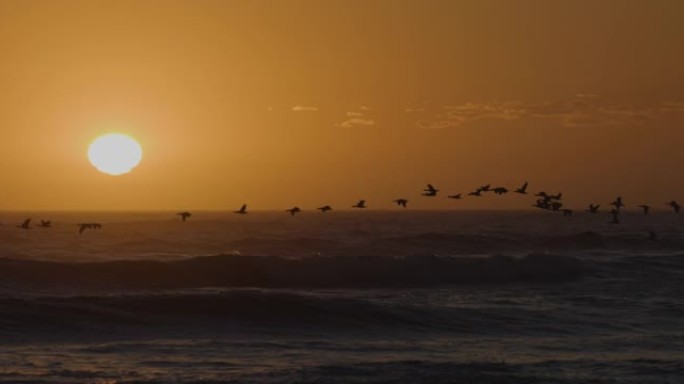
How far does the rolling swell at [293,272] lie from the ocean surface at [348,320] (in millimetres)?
102

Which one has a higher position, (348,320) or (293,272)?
(293,272)

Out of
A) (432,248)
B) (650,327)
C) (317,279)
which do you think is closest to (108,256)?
(317,279)

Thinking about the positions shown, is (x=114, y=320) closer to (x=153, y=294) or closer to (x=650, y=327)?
(x=153, y=294)

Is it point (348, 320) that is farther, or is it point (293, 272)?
point (293, 272)

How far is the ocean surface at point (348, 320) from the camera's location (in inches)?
781

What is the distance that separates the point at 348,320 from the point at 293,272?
54.6 ft

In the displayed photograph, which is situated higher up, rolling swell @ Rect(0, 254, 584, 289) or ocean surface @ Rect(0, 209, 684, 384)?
rolling swell @ Rect(0, 254, 584, 289)

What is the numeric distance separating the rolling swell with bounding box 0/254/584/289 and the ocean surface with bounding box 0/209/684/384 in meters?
0.10

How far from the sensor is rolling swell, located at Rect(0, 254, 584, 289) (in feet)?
137

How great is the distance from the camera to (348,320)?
29.5m

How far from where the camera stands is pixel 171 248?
217ft

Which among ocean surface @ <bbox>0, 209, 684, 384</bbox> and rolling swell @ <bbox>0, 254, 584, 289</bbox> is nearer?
ocean surface @ <bbox>0, 209, 684, 384</bbox>

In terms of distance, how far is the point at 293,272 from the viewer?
45938mm

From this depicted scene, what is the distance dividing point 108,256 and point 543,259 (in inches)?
912
